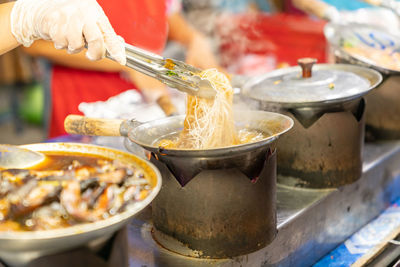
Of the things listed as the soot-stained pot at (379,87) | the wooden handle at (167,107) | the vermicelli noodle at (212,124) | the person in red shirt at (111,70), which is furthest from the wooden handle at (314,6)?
the vermicelli noodle at (212,124)

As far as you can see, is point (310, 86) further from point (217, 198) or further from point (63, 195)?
point (63, 195)

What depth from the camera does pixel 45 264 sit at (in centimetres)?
111

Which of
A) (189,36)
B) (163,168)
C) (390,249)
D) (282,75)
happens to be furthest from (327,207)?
(189,36)

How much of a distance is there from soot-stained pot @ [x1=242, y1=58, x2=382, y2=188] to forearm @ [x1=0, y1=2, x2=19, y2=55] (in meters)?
1.04

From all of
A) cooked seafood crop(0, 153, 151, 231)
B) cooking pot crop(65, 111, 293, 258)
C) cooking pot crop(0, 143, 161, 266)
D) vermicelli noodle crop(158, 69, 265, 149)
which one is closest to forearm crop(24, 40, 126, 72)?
vermicelli noodle crop(158, 69, 265, 149)

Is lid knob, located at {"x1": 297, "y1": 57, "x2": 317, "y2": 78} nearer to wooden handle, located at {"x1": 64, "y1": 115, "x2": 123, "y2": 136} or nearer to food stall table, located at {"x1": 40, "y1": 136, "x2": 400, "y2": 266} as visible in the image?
food stall table, located at {"x1": 40, "y1": 136, "x2": 400, "y2": 266}

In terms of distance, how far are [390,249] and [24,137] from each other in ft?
20.9

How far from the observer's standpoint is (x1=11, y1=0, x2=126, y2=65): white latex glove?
5.26 ft

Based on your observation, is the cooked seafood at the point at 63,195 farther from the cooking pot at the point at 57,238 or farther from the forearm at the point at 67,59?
the forearm at the point at 67,59

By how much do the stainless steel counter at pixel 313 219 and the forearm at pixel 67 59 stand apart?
1.65 meters

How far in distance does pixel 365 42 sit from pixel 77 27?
1.93m

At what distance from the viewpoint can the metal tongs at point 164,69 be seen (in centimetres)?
160

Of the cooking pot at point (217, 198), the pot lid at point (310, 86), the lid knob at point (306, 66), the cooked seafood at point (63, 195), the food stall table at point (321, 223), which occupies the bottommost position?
the food stall table at point (321, 223)

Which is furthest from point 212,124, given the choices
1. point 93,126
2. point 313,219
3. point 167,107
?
point 167,107
